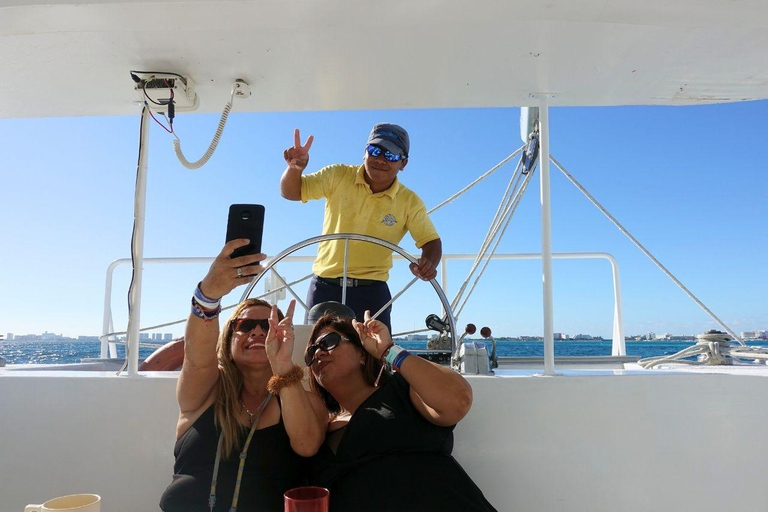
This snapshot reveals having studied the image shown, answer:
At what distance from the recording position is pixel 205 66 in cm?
214

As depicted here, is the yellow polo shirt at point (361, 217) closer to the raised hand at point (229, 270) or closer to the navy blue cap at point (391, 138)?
the navy blue cap at point (391, 138)

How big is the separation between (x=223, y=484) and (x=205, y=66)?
1.59 meters

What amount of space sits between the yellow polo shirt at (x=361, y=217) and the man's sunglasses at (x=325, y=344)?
0.78m

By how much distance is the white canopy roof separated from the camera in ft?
4.78

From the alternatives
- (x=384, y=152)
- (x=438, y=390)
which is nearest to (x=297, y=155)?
(x=384, y=152)

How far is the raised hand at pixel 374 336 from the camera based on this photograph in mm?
1675

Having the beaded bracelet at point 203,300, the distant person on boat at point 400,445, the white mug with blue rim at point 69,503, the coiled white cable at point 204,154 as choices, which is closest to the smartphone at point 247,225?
the beaded bracelet at point 203,300

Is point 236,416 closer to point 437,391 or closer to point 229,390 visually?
point 229,390

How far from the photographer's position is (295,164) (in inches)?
95.0

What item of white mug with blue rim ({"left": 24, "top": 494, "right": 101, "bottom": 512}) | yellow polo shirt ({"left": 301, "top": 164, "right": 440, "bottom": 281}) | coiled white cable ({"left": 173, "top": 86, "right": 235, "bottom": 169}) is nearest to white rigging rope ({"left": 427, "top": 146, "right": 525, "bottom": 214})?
yellow polo shirt ({"left": 301, "top": 164, "right": 440, "bottom": 281})

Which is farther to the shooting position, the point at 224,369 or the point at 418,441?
the point at 224,369

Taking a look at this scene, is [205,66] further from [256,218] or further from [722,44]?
[722,44]

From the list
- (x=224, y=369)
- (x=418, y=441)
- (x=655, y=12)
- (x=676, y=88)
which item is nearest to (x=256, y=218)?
(x=224, y=369)

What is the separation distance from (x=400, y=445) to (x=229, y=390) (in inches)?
21.7
